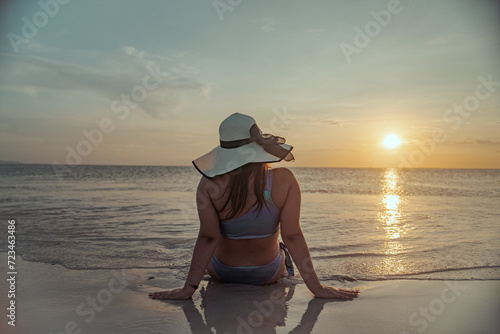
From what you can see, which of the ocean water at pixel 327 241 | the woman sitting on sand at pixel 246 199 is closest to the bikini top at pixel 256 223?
the woman sitting on sand at pixel 246 199

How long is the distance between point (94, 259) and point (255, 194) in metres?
2.78

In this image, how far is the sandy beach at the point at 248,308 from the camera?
264 cm

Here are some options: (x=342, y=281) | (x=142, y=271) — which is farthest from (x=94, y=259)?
(x=342, y=281)

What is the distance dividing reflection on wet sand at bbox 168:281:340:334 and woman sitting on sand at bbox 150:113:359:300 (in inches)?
9.1

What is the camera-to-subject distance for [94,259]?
187 inches

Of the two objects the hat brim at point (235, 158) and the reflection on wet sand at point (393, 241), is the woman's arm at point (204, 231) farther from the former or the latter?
the reflection on wet sand at point (393, 241)

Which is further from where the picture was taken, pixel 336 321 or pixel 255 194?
pixel 255 194

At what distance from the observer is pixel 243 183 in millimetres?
3057

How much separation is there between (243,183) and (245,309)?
1.00 metres

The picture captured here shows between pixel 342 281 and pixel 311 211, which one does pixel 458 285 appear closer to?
pixel 342 281

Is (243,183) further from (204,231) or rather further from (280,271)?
(280,271)

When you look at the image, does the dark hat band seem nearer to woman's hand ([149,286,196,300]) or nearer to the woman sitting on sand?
the woman sitting on sand

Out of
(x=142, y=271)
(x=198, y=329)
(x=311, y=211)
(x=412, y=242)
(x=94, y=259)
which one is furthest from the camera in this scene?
(x=311, y=211)

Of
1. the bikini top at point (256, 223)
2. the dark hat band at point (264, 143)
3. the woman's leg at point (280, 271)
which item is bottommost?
the woman's leg at point (280, 271)
